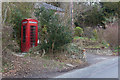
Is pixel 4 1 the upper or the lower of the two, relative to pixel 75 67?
upper

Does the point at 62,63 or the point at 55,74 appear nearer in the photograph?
the point at 55,74

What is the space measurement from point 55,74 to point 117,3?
20448 mm

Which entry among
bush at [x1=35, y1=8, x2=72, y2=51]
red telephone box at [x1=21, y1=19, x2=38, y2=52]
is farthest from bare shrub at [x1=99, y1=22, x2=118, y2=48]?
red telephone box at [x1=21, y1=19, x2=38, y2=52]

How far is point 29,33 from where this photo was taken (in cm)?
987

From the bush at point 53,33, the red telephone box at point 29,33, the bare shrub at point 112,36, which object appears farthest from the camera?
the bare shrub at point 112,36

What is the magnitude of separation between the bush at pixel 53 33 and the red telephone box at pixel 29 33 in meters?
1.28

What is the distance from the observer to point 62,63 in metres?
8.02

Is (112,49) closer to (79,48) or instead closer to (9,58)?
(79,48)

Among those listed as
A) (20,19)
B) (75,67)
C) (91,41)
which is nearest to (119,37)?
(91,41)

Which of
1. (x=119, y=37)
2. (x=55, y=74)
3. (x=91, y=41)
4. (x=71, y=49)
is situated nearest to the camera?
(x=55, y=74)

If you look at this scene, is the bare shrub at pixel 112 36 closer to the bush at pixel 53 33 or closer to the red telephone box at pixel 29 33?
the bush at pixel 53 33

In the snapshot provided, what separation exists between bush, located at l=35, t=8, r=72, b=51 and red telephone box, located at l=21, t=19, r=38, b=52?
128 cm

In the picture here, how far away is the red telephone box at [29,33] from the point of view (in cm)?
984

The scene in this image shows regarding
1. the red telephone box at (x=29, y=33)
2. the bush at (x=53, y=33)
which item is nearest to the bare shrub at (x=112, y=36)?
the bush at (x=53, y=33)
